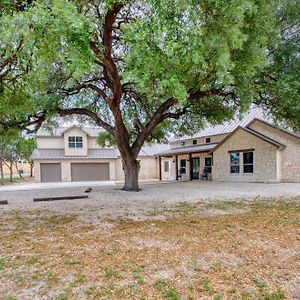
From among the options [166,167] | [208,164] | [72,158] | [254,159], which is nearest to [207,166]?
[208,164]

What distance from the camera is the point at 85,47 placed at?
198 inches

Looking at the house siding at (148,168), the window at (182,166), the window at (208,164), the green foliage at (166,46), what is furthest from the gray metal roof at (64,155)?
the green foliage at (166,46)

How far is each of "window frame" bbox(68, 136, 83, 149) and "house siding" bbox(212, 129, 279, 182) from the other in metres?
14.0

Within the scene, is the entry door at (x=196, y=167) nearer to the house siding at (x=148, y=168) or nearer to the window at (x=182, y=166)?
the window at (x=182, y=166)

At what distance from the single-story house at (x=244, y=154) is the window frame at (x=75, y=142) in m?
8.76

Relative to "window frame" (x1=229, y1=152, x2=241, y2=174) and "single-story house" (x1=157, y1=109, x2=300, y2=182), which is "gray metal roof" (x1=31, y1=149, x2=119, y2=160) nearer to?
"single-story house" (x1=157, y1=109, x2=300, y2=182)

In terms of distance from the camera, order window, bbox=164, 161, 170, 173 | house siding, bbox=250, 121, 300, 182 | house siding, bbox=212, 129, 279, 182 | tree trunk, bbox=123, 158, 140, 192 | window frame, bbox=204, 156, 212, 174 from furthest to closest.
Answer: window, bbox=164, 161, 170, 173, window frame, bbox=204, 156, 212, 174, house siding, bbox=212, 129, 279, 182, house siding, bbox=250, 121, 300, 182, tree trunk, bbox=123, 158, 140, 192

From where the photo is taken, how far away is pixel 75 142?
95.1ft

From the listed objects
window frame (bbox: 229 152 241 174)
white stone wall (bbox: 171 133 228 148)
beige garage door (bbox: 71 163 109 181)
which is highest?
white stone wall (bbox: 171 133 228 148)

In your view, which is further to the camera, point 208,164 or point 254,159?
point 208,164

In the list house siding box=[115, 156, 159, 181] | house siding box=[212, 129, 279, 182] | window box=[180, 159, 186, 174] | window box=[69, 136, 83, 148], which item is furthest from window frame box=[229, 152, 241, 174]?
window box=[69, 136, 83, 148]

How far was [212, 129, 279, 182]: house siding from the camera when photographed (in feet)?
61.3

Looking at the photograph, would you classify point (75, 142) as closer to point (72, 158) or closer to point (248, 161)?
point (72, 158)

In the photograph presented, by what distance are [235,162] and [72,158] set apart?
52.4ft
